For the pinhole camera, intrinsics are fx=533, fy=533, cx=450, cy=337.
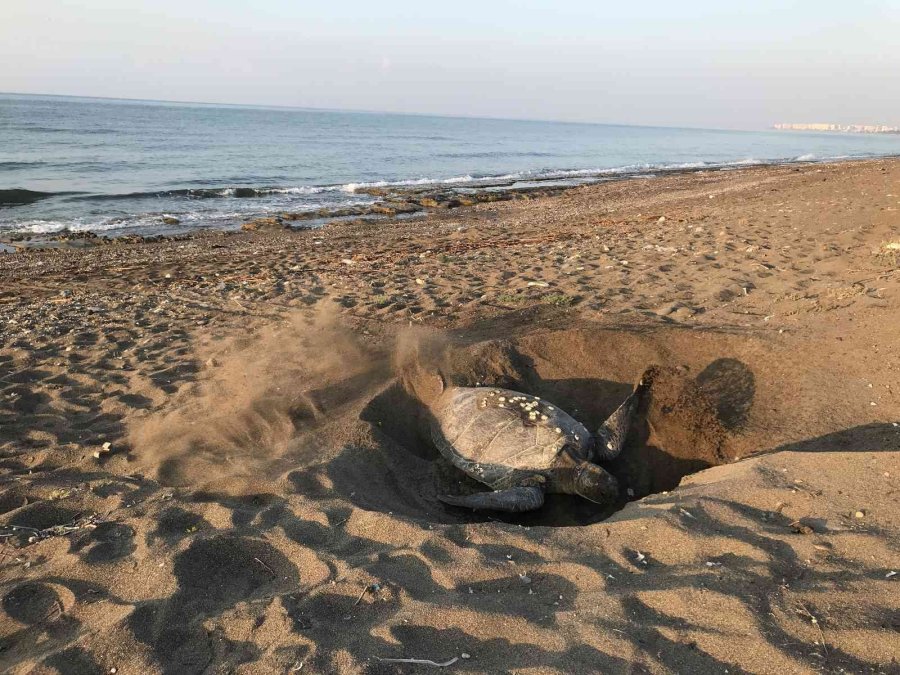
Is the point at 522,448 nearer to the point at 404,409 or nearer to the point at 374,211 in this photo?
the point at 404,409

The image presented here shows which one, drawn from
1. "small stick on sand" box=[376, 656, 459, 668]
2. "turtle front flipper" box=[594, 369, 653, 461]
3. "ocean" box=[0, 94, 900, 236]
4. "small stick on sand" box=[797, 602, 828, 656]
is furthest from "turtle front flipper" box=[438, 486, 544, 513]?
"ocean" box=[0, 94, 900, 236]

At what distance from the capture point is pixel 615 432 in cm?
493

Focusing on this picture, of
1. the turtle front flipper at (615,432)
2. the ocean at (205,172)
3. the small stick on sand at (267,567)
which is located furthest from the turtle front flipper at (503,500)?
the ocean at (205,172)

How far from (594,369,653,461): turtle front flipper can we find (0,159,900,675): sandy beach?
244mm

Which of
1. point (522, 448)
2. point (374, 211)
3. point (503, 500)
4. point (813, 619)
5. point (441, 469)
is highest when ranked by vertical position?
point (374, 211)

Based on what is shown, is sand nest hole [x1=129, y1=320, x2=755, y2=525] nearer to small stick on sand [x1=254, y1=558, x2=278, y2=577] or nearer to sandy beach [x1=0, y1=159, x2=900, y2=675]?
sandy beach [x1=0, y1=159, x2=900, y2=675]

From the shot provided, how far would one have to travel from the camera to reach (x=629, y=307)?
7.09 meters

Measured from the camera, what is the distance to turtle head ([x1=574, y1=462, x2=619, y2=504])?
4285 mm

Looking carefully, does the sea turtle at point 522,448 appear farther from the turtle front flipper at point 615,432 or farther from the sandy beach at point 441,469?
the sandy beach at point 441,469

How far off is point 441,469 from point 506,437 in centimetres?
70

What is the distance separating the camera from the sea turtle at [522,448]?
4.31 meters

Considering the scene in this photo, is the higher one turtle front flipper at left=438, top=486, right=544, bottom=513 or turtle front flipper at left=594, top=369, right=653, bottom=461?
turtle front flipper at left=594, top=369, right=653, bottom=461

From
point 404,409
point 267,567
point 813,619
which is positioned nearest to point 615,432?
point 404,409

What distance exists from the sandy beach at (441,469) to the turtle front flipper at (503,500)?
0.11 metres
